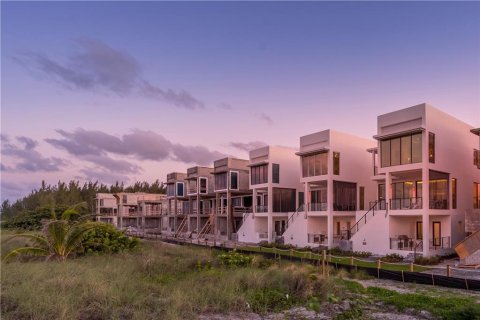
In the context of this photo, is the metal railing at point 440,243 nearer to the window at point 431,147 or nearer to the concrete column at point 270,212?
the window at point 431,147

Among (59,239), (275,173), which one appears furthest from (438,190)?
(59,239)

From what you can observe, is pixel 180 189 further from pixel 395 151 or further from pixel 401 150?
pixel 401 150

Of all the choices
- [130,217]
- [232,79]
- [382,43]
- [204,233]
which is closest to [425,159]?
[382,43]

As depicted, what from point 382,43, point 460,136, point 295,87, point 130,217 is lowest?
point 130,217

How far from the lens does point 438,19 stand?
18.3 metres

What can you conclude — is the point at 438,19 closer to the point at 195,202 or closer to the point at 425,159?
the point at 425,159

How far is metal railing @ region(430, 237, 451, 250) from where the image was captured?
2577 cm

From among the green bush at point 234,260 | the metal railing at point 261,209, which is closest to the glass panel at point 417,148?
the green bush at point 234,260

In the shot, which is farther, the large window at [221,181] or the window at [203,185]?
the window at [203,185]

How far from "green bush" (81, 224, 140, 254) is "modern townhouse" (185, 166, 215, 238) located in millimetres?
27772

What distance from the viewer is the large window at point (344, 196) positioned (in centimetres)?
3238

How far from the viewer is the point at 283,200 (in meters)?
39.9

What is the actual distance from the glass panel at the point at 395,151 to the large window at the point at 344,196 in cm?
668

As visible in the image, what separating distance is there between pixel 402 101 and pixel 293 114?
8.95m
